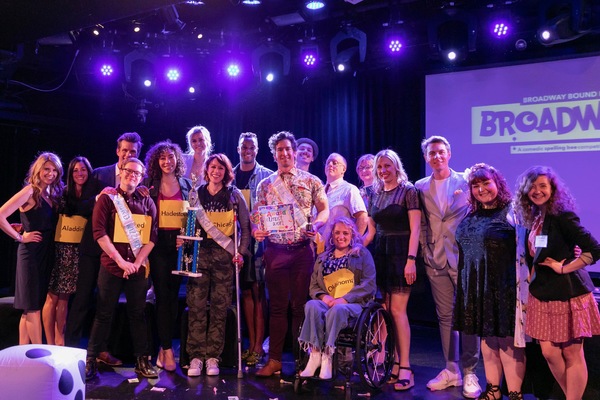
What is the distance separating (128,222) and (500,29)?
13.3 ft

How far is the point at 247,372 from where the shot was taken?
4531 mm

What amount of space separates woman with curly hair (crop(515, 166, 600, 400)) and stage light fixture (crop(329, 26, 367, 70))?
130 inches

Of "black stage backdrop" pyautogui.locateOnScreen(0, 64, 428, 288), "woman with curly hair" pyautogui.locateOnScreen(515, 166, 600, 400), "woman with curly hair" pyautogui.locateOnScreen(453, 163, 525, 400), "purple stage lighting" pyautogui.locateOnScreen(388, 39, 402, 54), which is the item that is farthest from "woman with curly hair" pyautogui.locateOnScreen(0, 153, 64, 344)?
"purple stage lighting" pyautogui.locateOnScreen(388, 39, 402, 54)

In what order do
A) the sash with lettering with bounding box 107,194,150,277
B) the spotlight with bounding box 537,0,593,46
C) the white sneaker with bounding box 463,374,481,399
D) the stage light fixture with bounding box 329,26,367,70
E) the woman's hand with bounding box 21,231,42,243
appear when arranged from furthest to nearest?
the stage light fixture with bounding box 329,26,367,70 → the spotlight with bounding box 537,0,593,46 → the woman's hand with bounding box 21,231,42,243 → the sash with lettering with bounding box 107,194,150,277 → the white sneaker with bounding box 463,374,481,399

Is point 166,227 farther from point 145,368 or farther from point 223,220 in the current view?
point 145,368

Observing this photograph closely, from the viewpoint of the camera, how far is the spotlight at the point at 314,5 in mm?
6069

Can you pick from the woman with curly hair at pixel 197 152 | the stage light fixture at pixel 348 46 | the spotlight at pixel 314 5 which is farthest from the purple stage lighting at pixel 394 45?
the woman with curly hair at pixel 197 152

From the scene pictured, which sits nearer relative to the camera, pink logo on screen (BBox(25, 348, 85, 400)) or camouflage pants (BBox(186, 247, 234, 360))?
pink logo on screen (BBox(25, 348, 85, 400))

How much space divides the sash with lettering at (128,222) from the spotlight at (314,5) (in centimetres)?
304

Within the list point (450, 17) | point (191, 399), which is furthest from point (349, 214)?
point (450, 17)

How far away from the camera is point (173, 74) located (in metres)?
7.35

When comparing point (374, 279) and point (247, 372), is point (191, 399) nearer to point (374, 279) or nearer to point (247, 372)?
point (247, 372)

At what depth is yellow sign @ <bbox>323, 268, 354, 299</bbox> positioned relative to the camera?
4.20 metres

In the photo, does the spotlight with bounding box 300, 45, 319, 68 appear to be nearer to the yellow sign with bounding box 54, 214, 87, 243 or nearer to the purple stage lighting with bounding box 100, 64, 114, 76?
the purple stage lighting with bounding box 100, 64, 114, 76
